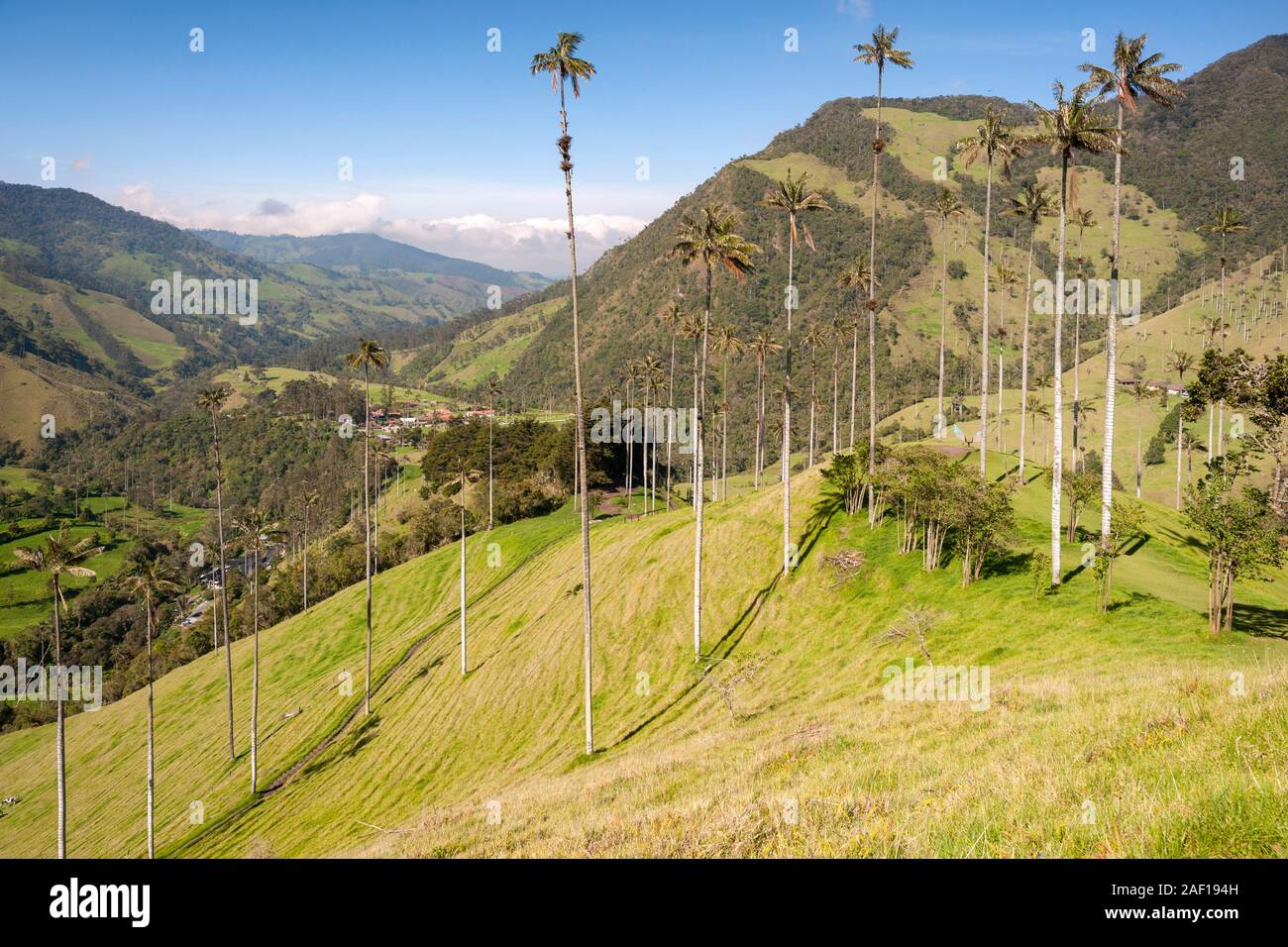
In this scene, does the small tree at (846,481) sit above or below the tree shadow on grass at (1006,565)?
above

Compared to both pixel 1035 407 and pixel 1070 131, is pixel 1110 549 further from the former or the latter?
pixel 1035 407

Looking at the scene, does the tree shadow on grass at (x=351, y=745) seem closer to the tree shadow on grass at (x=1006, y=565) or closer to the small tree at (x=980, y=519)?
the small tree at (x=980, y=519)

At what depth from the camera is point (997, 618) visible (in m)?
30.2

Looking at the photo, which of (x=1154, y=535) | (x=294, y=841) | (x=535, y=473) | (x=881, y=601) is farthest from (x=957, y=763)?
(x=535, y=473)

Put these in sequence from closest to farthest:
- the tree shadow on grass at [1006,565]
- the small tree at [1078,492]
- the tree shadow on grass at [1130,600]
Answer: the tree shadow on grass at [1130,600]
the tree shadow on grass at [1006,565]
the small tree at [1078,492]

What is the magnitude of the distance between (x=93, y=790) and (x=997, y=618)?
8577cm

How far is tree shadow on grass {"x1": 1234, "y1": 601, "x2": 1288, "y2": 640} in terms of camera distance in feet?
76.8

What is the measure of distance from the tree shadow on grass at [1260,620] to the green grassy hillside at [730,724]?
0.18 meters

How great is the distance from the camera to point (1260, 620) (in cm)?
2473

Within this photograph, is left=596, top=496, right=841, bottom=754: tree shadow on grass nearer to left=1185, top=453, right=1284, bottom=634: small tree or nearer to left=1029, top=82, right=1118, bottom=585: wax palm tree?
left=1029, top=82, right=1118, bottom=585: wax palm tree

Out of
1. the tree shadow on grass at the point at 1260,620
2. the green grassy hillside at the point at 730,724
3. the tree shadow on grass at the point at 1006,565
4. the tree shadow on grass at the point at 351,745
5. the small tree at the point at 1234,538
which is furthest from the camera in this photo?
the tree shadow on grass at the point at 351,745

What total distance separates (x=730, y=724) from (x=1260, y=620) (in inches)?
843

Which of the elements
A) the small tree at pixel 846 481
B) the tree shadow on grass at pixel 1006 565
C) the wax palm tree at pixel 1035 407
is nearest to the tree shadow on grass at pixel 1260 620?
the tree shadow on grass at pixel 1006 565

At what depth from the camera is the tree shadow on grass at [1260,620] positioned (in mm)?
23422
